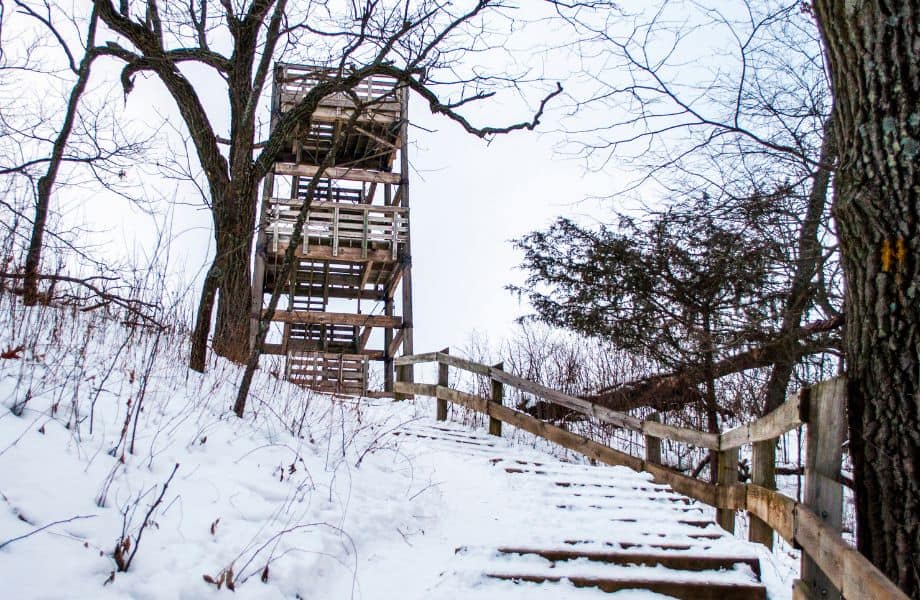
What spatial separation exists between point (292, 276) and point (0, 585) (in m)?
13.8

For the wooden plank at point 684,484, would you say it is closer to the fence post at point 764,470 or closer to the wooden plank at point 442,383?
the fence post at point 764,470

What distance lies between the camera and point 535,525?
4.77m

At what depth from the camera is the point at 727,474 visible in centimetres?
559

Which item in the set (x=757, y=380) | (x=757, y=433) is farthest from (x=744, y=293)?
(x=757, y=433)

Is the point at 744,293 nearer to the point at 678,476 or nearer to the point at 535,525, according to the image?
the point at 678,476

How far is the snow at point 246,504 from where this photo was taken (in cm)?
282

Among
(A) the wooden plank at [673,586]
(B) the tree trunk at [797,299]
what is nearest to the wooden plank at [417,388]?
(B) the tree trunk at [797,299]

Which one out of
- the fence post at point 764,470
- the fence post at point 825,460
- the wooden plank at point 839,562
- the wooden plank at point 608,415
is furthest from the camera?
the wooden plank at point 608,415

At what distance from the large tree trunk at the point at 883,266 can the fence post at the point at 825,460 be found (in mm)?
89

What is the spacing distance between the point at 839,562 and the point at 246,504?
285 cm

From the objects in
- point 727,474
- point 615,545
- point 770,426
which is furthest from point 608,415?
point 770,426

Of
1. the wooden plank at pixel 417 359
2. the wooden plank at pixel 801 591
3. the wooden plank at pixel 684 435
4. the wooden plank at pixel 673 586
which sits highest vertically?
the wooden plank at pixel 417 359

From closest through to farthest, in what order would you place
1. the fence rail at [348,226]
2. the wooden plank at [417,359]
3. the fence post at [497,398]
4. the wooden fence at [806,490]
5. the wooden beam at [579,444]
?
the wooden fence at [806,490] < the wooden beam at [579,444] < the fence post at [497,398] < the wooden plank at [417,359] < the fence rail at [348,226]

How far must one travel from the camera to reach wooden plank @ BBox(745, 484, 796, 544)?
148 inches
